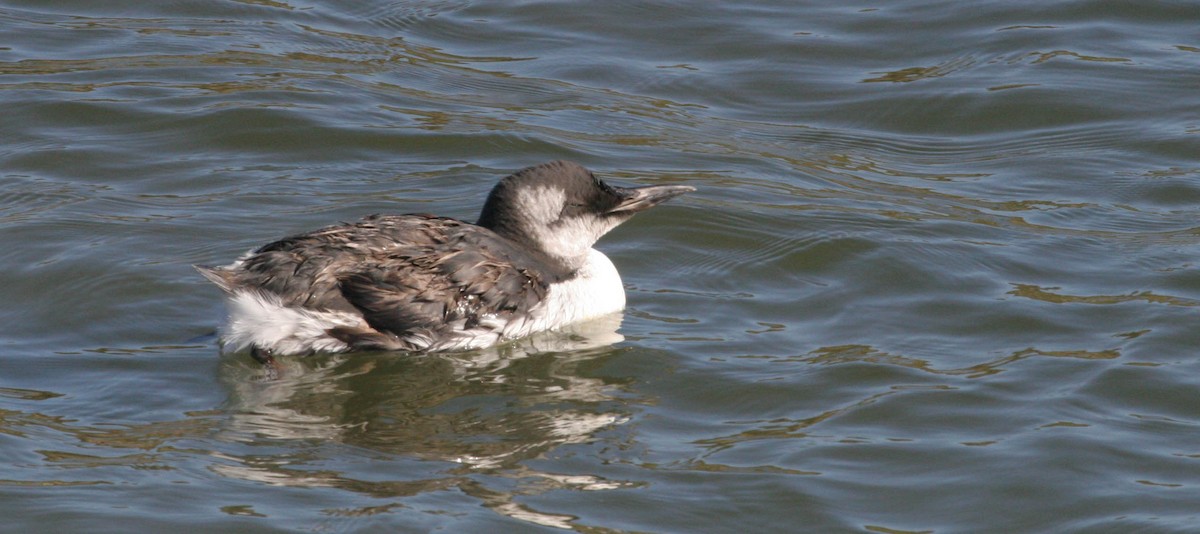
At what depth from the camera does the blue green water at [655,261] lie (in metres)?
6.84

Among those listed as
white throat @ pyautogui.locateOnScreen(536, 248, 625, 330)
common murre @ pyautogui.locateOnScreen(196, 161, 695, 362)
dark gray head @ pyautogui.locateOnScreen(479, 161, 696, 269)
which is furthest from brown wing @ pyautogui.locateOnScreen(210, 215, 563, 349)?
dark gray head @ pyautogui.locateOnScreen(479, 161, 696, 269)

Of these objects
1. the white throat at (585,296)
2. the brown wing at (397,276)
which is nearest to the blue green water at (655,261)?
the white throat at (585,296)

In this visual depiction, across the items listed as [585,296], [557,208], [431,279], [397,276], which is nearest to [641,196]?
[557,208]

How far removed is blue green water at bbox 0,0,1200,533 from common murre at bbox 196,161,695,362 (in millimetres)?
184

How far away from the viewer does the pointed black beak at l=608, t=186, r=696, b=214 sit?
354 inches

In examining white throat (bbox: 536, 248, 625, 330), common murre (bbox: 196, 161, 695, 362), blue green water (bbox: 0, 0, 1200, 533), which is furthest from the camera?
white throat (bbox: 536, 248, 625, 330)

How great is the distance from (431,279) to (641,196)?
1.45 meters

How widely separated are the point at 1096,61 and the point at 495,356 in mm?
6291

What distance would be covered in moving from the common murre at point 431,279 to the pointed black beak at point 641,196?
14cm

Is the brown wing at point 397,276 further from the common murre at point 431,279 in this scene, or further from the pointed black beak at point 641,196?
the pointed black beak at point 641,196

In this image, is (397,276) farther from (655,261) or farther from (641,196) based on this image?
(655,261)

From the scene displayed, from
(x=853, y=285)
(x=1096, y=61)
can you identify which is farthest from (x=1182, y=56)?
(x=853, y=285)

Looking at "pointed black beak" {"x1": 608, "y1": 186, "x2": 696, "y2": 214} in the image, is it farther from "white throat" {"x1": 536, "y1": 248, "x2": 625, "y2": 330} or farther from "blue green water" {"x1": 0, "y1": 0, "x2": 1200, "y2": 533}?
"blue green water" {"x1": 0, "y1": 0, "x2": 1200, "y2": 533}

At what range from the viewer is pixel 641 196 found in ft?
29.8
